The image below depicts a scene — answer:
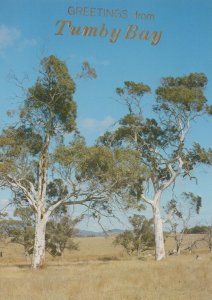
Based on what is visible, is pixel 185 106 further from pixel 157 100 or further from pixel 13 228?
pixel 13 228

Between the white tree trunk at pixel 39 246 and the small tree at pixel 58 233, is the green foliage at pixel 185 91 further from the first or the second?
the small tree at pixel 58 233

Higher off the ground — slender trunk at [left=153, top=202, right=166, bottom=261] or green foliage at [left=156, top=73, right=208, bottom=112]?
green foliage at [left=156, top=73, right=208, bottom=112]

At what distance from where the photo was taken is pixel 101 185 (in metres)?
28.9

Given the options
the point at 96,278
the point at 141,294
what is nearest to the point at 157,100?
the point at 96,278

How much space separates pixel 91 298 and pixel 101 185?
1379 cm

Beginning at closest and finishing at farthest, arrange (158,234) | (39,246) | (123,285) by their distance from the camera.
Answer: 1. (123,285)
2. (39,246)
3. (158,234)

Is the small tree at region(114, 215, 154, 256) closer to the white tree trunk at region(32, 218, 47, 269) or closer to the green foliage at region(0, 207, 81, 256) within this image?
the green foliage at region(0, 207, 81, 256)

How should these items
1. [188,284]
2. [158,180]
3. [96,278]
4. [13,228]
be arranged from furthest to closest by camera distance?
1. [13,228]
2. [158,180]
3. [96,278]
4. [188,284]

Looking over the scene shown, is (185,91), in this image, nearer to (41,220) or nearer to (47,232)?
(41,220)

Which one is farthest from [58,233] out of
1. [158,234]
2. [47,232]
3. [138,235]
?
[158,234]

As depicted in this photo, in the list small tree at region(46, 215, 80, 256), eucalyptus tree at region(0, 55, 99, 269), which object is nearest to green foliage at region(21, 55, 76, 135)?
eucalyptus tree at region(0, 55, 99, 269)

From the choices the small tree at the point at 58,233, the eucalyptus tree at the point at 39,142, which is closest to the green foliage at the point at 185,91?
the eucalyptus tree at the point at 39,142

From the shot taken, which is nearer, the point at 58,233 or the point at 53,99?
the point at 53,99

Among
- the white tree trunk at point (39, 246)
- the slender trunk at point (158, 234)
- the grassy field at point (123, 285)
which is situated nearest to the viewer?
the grassy field at point (123, 285)
